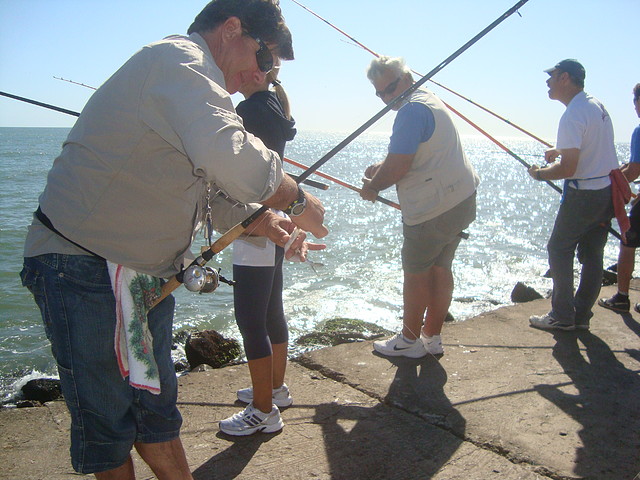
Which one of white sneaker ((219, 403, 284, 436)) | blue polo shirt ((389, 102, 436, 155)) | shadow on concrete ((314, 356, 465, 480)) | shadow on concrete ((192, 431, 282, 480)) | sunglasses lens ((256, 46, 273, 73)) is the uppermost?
sunglasses lens ((256, 46, 273, 73))

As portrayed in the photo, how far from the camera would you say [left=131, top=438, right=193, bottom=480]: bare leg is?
2.07 meters

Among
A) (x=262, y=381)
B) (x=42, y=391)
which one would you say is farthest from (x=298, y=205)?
(x=42, y=391)

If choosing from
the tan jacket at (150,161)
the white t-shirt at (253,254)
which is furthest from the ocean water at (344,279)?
the tan jacket at (150,161)

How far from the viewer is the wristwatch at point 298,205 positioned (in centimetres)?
212

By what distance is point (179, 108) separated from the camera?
174 centimetres

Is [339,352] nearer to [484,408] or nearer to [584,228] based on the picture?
[484,408]

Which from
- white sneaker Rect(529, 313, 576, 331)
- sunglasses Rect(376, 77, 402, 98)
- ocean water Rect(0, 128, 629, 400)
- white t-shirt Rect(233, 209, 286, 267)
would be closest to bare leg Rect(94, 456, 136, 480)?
white t-shirt Rect(233, 209, 286, 267)

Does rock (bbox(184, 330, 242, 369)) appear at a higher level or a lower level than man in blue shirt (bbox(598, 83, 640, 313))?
lower

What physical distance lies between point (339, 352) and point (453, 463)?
161 cm

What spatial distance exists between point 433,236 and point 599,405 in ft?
4.73

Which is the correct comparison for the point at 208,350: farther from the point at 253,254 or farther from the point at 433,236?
the point at 253,254


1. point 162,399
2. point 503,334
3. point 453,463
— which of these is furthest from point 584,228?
point 162,399

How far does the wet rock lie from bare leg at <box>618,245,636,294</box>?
5.25 metres

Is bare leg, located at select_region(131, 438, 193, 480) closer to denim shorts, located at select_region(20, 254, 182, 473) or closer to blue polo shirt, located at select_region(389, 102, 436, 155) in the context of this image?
denim shorts, located at select_region(20, 254, 182, 473)
